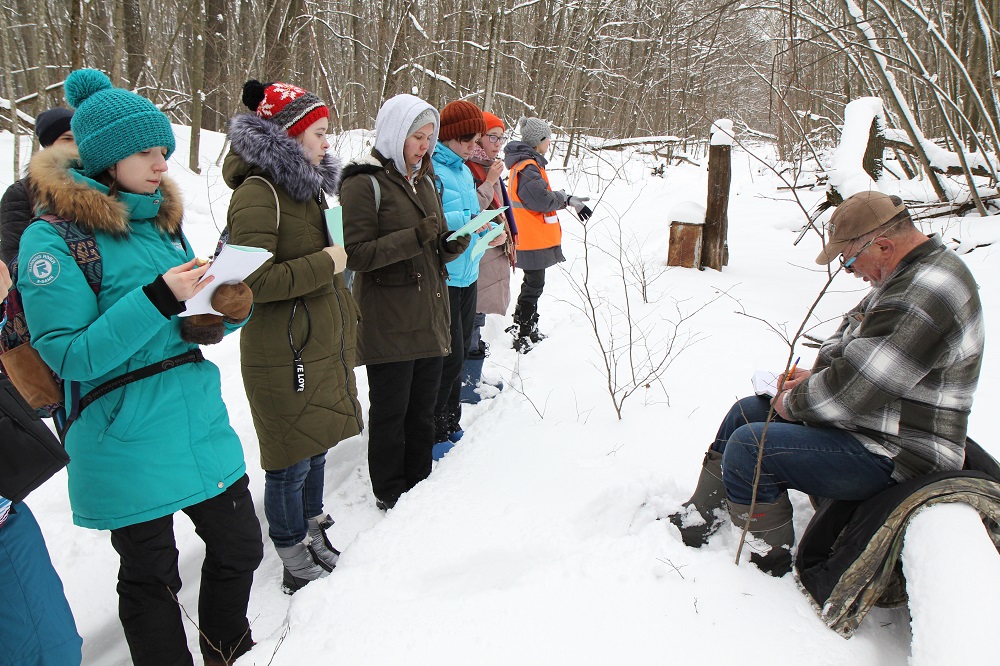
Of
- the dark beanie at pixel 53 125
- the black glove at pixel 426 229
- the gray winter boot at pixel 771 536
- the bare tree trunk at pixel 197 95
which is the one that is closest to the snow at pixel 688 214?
the black glove at pixel 426 229

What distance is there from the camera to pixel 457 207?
10.6 ft

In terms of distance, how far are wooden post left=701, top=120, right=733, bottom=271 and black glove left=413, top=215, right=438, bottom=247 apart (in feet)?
15.3

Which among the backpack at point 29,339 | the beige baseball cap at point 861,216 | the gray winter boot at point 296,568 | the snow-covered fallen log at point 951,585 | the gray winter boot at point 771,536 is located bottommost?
the gray winter boot at point 296,568

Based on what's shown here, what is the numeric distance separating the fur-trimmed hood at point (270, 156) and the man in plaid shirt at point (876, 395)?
1.82 m

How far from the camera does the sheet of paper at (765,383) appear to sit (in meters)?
2.32

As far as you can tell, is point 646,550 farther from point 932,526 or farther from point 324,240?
point 324,240

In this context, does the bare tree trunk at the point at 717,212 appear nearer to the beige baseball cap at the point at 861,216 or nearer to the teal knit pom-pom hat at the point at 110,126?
the beige baseball cap at the point at 861,216

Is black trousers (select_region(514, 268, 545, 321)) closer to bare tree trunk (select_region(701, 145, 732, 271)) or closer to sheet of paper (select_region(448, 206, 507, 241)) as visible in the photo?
sheet of paper (select_region(448, 206, 507, 241))

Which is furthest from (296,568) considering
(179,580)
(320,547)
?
(179,580)

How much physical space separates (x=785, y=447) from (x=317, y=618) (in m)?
1.63

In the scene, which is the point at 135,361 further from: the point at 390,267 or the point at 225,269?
the point at 390,267

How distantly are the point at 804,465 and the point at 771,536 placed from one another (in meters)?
0.29

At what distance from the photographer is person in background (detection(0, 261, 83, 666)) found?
55.9 inches

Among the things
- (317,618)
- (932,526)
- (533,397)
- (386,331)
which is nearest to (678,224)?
(533,397)
